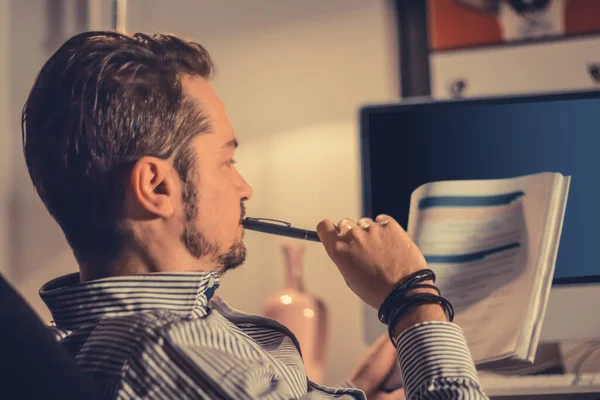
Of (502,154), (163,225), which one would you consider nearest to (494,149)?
(502,154)

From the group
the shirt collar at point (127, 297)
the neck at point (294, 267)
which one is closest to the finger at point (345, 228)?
the shirt collar at point (127, 297)

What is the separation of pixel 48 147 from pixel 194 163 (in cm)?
17

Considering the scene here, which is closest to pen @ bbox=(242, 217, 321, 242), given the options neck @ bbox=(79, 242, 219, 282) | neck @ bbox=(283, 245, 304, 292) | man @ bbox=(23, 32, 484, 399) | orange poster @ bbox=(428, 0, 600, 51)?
man @ bbox=(23, 32, 484, 399)

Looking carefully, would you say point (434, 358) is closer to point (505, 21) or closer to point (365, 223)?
point (365, 223)

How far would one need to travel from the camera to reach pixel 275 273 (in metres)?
1.90

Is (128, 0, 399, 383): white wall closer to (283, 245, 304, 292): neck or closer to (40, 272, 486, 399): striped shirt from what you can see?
(283, 245, 304, 292): neck

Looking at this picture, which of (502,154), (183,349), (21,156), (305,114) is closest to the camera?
(183,349)

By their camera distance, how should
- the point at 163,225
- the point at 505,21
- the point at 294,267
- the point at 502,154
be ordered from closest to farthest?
the point at 163,225
the point at 502,154
the point at 294,267
the point at 505,21

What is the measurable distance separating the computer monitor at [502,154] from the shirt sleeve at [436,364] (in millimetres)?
452

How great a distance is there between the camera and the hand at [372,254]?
0.91 m

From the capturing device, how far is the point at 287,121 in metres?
1.93

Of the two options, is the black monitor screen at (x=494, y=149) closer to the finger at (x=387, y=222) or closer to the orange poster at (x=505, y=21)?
the finger at (x=387, y=222)

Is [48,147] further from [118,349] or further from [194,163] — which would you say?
[118,349]

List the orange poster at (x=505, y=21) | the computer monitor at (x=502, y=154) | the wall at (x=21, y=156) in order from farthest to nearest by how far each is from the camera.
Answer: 1. the wall at (x=21, y=156)
2. the orange poster at (x=505, y=21)
3. the computer monitor at (x=502, y=154)
